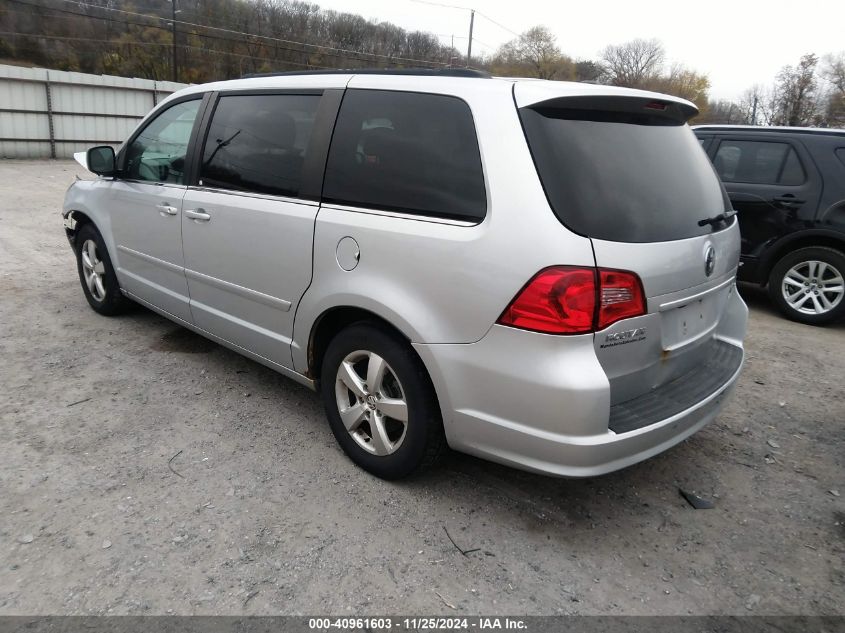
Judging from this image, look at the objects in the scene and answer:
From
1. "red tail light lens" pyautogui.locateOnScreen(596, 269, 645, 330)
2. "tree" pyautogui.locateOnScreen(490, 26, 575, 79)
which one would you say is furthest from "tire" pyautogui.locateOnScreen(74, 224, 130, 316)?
"tree" pyautogui.locateOnScreen(490, 26, 575, 79)

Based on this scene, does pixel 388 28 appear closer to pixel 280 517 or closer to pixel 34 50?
pixel 34 50

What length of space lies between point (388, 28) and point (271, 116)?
34.8 metres

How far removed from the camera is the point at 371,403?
111 inches

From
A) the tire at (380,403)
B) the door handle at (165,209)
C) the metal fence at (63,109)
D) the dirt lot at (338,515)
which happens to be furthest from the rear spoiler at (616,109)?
the metal fence at (63,109)

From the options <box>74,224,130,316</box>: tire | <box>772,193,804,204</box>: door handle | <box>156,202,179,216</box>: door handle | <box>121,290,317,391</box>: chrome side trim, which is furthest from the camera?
<box>772,193,804,204</box>: door handle

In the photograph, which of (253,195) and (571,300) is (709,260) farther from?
(253,195)

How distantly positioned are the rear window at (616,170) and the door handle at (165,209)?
2.39 metres

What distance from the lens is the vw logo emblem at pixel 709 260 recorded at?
263cm

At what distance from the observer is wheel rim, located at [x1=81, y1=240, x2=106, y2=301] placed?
4.88 meters

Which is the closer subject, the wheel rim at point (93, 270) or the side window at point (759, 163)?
the wheel rim at point (93, 270)

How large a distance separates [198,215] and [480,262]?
2017mm

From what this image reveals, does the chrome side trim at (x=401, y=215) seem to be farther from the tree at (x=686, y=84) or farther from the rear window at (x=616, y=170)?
the tree at (x=686, y=84)

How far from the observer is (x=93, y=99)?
18.5m

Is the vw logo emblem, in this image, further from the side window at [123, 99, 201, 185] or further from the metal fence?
the metal fence
